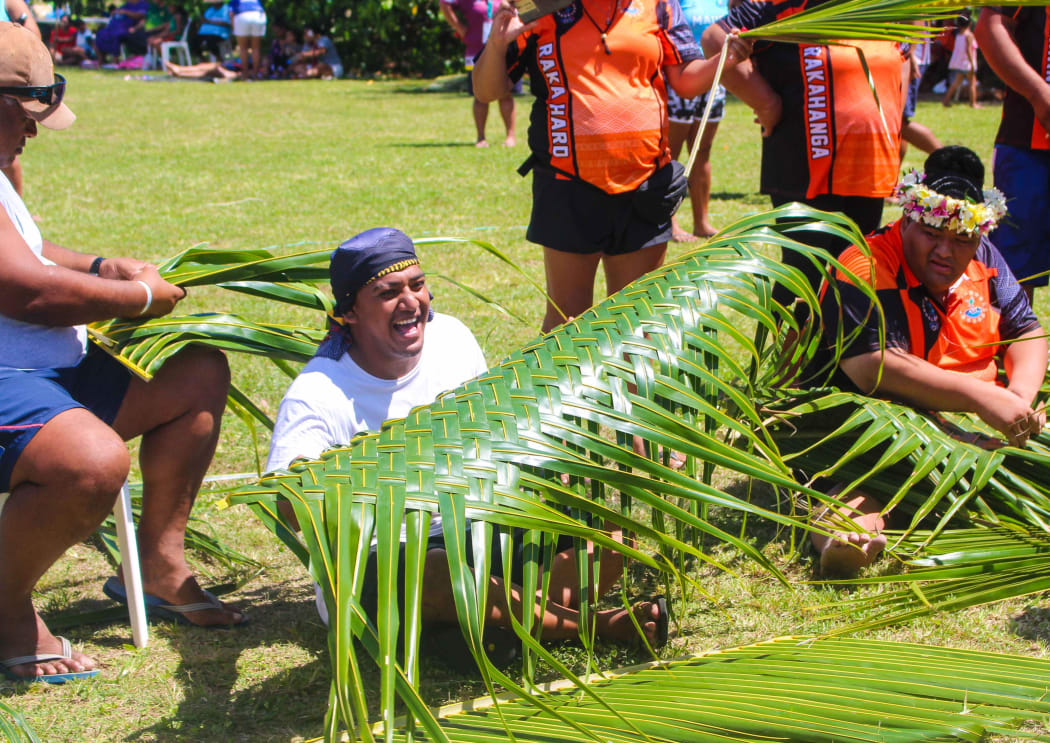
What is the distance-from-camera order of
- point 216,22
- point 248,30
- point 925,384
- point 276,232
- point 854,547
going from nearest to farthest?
point 854,547
point 925,384
point 276,232
point 248,30
point 216,22

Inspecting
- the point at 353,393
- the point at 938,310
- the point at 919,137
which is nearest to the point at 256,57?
the point at 919,137

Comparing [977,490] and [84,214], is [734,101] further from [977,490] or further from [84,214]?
[977,490]

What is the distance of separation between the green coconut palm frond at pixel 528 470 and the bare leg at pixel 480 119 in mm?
9062

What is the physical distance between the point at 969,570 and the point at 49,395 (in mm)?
2114

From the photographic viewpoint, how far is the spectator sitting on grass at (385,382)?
8.20 ft

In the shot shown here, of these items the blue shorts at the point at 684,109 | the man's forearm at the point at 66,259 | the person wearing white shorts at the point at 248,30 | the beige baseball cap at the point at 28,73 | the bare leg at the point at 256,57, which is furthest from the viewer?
the bare leg at the point at 256,57

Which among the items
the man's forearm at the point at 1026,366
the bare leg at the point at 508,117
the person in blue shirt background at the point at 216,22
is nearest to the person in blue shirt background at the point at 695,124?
the man's forearm at the point at 1026,366

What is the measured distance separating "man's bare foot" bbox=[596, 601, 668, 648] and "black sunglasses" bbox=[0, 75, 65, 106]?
5.92 ft

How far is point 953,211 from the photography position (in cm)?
303

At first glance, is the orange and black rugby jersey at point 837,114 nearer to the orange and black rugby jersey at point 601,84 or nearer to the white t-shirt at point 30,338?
the orange and black rugby jersey at point 601,84

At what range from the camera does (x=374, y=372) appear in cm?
268

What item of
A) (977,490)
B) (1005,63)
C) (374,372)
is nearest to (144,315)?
(374,372)

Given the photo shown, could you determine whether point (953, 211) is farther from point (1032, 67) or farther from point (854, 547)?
point (1032, 67)

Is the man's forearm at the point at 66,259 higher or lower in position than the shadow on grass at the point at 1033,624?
higher
